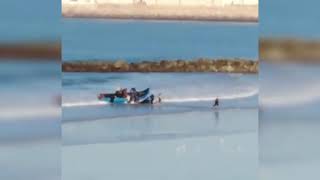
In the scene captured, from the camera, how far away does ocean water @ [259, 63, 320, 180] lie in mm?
2799

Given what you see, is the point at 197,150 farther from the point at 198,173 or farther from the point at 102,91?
the point at 102,91

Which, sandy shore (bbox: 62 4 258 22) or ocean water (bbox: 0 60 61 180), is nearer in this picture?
ocean water (bbox: 0 60 61 180)

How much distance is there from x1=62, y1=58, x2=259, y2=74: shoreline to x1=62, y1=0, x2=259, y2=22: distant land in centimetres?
19

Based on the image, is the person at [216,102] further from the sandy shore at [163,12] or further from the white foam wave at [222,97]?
the sandy shore at [163,12]

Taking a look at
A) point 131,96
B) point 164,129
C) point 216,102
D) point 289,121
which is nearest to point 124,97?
point 131,96

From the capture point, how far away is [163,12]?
279 centimetres

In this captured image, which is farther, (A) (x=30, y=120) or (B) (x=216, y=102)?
(B) (x=216, y=102)

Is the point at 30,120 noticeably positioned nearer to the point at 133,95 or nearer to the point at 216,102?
the point at 133,95

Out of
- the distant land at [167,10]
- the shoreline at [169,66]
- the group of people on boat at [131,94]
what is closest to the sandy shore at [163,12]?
the distant land at [167,10]

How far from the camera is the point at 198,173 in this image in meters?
2.72

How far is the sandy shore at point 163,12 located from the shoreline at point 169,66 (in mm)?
193

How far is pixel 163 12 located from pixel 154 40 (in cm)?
15

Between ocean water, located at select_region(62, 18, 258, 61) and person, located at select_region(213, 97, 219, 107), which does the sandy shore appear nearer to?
ocean water, located at select_region(62, 18, 258, 61)

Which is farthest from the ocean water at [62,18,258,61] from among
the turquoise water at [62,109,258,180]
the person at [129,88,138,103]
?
the turquoise water at [62,109,258,180]
